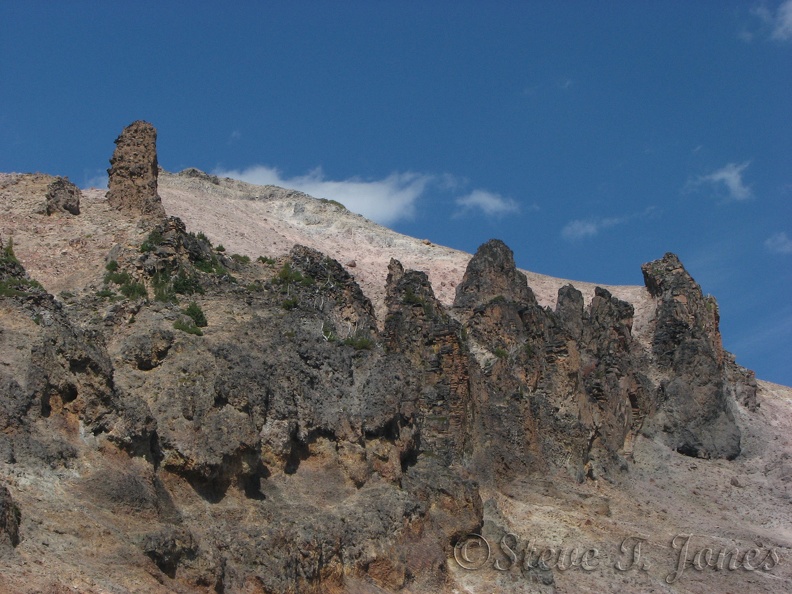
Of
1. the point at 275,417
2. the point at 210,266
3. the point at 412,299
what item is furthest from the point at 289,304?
the point at 412,299

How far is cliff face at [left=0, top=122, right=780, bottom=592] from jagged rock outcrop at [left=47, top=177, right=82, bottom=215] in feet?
7.77

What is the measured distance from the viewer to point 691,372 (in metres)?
60.9

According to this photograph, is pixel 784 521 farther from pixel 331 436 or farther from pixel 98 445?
pixel 98 445

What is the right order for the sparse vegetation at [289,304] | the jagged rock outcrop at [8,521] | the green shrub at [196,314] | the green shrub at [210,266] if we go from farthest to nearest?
the green shrub at [210,266], the sparse vegetation at [289,304], the green shrub at [196,314], the jagged rock outcrop at [8,521]

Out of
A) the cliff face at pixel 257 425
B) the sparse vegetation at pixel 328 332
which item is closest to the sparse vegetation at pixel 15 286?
the cliff face at pixel 257 425

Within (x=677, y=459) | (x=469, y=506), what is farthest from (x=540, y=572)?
(x=677, y=459)

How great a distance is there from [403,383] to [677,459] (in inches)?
1047

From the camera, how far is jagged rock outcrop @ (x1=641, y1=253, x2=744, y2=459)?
189ft

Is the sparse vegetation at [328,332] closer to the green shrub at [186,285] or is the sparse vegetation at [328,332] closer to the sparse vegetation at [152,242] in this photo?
the green shrub at [186,285]

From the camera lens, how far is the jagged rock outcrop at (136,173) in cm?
4044

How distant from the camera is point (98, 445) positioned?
888 inches

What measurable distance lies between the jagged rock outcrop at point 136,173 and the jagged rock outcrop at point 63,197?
1.40 meters

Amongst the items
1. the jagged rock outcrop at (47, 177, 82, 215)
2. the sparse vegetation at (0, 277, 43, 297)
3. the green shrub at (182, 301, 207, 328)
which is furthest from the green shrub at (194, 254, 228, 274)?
the sparse vegetation at (0, 277, 43, 297)

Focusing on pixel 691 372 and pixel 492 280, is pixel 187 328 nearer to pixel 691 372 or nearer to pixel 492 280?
pixel 492 280
